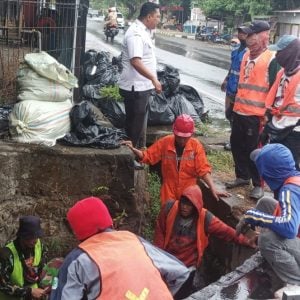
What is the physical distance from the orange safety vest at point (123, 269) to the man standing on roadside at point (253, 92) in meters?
2.64

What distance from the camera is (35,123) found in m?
4.82

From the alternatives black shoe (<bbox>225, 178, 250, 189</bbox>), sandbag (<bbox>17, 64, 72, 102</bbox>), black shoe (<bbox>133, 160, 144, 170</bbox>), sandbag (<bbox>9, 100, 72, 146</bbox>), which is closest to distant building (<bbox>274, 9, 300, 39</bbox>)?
black shoe (<bbox>225, 178, 250, 189</bbox>)

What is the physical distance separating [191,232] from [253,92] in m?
1.43

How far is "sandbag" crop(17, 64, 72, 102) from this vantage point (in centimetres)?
505

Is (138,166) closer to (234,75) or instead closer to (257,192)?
(257,192)

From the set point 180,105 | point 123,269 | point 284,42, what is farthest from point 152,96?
point 123,269

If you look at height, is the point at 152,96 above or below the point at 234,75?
below

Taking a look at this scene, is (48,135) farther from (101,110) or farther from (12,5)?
(12,5)

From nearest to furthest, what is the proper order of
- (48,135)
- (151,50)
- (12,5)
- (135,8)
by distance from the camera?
(48,135) → (151,50) → (12,5) → (135,8)

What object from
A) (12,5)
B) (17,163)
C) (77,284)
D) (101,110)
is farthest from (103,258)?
(12,5)

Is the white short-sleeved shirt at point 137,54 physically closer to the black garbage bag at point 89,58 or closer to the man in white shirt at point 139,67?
the man in white shirt at point 139,67

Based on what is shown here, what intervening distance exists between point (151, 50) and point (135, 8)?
55.3 metres

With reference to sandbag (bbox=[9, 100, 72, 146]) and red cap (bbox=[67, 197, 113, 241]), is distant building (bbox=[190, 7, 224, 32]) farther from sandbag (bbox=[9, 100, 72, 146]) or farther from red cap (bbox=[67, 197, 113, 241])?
red cap (bbox=[67, 197, 113, 241])

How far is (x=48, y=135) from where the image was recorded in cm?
488
